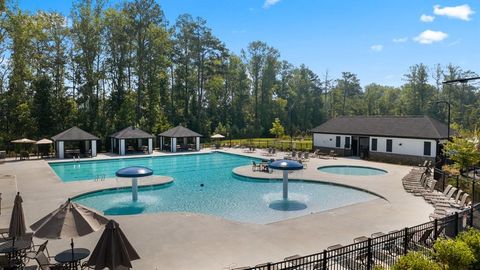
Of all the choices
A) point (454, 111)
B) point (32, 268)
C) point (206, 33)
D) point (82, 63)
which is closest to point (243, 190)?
point (32, 268)

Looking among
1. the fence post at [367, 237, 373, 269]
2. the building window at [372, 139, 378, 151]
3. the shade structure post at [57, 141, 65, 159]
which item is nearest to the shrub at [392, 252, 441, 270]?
the fence post at [367, 237, 373, 269]

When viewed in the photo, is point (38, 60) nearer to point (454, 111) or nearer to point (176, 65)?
point (176, 65)

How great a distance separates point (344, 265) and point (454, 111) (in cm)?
7046

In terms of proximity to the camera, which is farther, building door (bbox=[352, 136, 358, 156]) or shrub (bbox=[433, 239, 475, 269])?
building door (bbox=[352, 136, 358, 156])

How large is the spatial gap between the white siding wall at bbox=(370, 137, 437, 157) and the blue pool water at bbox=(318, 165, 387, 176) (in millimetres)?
4722

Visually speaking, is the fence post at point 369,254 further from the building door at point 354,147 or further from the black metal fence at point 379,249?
the building door at point 354,147

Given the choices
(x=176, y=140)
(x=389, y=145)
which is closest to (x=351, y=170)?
(x=389, y=145)

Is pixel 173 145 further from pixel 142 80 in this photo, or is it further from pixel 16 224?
pixel 16 224

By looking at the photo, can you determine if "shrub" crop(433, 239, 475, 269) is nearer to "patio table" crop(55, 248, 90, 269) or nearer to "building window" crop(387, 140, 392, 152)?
"patio table" crop(55, 248, 90, 269)

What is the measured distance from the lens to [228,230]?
10.9m

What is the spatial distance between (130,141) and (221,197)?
23.3 m

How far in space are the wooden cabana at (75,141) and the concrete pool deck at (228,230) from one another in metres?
14.4

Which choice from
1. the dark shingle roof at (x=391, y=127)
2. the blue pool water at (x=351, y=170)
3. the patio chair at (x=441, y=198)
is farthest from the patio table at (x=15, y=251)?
the dark shingle roof at (x=391, y=127)

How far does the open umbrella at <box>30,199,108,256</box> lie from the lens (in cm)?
682
